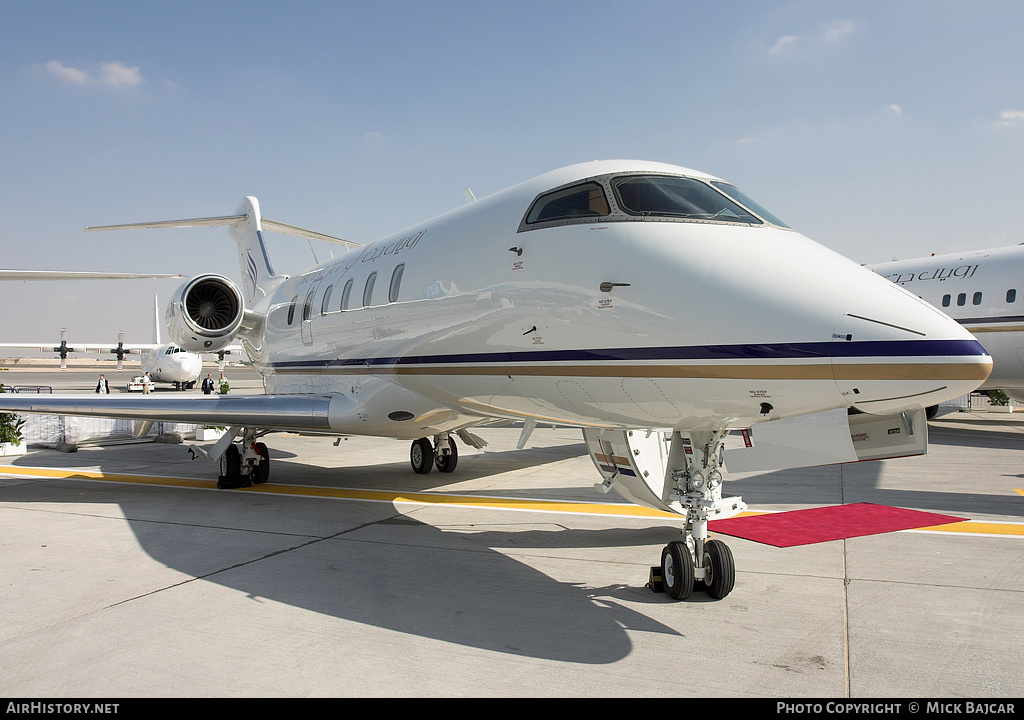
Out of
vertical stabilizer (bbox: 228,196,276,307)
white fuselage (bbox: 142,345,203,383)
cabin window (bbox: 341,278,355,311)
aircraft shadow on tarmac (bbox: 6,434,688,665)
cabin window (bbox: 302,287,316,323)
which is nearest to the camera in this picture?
aircraft shadow on tarmac (bbox: 6,434,688,665)

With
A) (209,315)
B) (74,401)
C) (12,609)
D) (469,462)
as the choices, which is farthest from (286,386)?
(12,609)

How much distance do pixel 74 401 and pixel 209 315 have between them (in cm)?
249

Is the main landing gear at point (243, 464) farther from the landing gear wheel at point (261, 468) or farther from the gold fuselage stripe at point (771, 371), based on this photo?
the gold fuselage stripe at point (771, 371)

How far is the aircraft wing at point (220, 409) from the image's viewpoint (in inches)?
335

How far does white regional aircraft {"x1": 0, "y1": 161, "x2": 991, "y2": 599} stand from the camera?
387cm

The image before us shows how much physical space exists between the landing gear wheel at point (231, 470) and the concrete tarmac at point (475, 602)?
0.57 meters

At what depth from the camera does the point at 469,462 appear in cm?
1331

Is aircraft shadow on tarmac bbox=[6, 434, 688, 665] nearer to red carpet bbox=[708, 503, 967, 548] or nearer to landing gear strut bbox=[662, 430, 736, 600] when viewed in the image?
landing gear strut bbox=[662, 430, 736, 600]

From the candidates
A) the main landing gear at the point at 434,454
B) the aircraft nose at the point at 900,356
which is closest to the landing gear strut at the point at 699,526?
the aircraft nose at the point at 900,356

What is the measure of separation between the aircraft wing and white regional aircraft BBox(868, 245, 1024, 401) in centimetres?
1402

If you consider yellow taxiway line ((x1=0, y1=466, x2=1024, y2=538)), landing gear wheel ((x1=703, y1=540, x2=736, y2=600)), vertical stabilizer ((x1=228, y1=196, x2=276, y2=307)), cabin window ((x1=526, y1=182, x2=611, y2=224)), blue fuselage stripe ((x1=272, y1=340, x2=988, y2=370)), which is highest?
vertical stabilizer ((x1=228, y1=196, x2=276, y2=307))

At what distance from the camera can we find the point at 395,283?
7.54m

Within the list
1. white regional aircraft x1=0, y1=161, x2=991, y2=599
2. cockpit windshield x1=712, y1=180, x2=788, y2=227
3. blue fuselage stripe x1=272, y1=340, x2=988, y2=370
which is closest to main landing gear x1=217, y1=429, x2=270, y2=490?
white regional aircraft x1=0, y1=161, x2=991, y2=599
